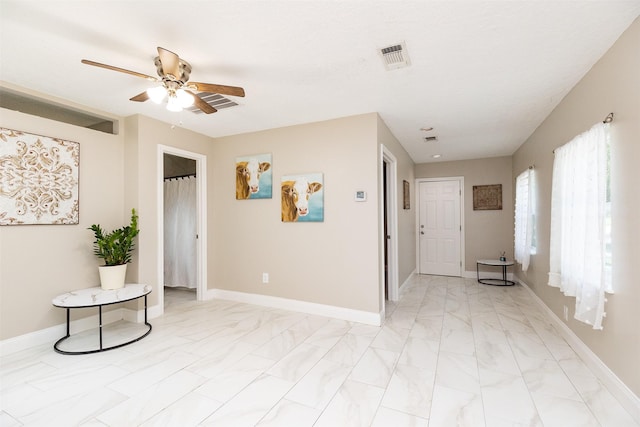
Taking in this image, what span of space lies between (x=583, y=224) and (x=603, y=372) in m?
1.12

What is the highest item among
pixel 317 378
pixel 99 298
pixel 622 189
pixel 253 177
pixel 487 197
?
pixel 253 177

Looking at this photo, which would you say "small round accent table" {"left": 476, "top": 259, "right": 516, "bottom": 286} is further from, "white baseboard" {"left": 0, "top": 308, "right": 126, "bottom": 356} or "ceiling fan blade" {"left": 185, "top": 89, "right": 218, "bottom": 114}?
"white baseboard" {"left": 0, "top": 308, "right": 126, "bottom": 356}

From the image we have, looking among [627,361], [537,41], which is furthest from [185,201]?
[627,361]

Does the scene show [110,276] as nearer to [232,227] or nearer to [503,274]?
[232,227]

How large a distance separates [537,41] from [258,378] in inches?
126

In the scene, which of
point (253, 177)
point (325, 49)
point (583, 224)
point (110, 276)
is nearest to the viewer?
point (325, 49)

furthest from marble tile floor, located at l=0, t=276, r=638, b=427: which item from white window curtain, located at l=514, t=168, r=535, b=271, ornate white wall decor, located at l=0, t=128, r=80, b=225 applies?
ornate white wall decor, located at l=0, t=128, r=80, b=225

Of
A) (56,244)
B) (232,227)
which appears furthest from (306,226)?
(56,244)

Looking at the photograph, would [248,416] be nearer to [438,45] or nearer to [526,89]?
[438,45]

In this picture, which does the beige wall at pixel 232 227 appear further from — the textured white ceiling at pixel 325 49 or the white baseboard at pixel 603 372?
the white baseboard at pixel 603 372

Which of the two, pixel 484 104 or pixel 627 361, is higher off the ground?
pixel 484 104

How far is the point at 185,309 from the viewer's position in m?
3.87

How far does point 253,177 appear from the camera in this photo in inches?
162

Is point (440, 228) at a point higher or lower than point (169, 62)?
lower
